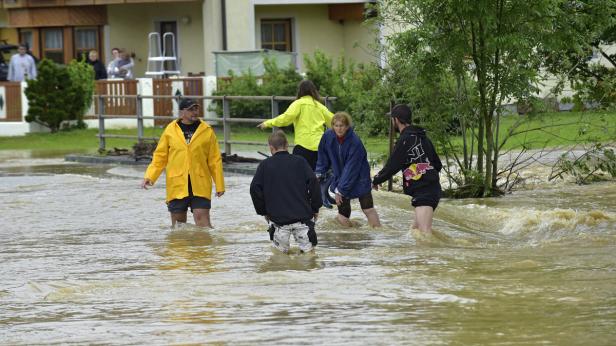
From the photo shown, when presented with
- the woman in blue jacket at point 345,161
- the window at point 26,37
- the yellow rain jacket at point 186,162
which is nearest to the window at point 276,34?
the window at point 26,37

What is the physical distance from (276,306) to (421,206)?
3455 millimetres

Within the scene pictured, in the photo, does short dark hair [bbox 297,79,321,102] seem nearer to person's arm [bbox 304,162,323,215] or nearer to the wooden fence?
person's arm [bbox 304,162,323,215]

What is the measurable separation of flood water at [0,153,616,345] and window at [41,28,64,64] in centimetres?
2384

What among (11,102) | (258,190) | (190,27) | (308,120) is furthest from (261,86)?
(258,190)

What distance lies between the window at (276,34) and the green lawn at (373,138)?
8626mm

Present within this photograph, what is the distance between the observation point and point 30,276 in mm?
11812

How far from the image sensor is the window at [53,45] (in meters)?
40.7

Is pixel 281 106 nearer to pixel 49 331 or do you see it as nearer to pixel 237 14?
pixel 237 14

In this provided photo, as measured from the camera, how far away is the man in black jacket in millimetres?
11758

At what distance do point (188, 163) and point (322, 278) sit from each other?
3128 millimetres

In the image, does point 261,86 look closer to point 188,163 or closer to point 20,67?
point 20,67

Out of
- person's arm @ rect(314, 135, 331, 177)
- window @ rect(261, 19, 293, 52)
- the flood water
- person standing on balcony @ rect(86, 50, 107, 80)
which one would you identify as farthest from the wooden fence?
person's arm @ rect(314, 135, 331, 177)

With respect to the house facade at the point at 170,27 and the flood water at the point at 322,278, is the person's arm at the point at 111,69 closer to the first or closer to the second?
the house facade at the point at 170,27

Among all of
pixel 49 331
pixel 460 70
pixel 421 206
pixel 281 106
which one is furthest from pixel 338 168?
pixel 281 106
